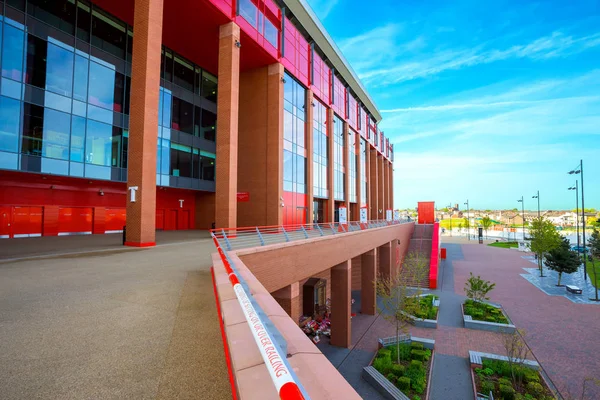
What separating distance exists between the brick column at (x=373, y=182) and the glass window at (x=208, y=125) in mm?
33042

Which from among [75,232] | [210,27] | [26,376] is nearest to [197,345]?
[26,376]

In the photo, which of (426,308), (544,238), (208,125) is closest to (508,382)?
(426,308)

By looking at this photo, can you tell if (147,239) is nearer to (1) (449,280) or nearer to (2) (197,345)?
(2) (197,345)

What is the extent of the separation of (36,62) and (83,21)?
4605mm

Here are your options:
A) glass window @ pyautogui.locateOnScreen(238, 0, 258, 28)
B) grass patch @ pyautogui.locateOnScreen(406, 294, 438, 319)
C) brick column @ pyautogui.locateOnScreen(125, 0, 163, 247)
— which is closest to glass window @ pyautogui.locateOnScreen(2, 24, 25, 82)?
brick column @ pyautogui.locateOnScreen(125, 0, 163, 247)

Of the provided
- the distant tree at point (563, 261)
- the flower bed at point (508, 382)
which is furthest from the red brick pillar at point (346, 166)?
A: the flower bed at point (508, 382)

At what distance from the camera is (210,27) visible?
880 inches

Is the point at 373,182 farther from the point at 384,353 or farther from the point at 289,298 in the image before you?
the point at 289,298

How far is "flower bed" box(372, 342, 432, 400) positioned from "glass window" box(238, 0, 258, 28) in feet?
80.6

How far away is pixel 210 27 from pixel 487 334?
27776 millimetres

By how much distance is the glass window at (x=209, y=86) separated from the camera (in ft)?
98.4

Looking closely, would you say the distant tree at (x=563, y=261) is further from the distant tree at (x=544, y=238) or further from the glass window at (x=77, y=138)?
the glass window at (x=77, y=138)

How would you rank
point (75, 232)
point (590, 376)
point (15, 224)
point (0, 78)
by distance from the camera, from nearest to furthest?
point (590, 376) < point (0, 78) < point (15, 224) < point (75, 232)

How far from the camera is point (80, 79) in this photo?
66.7 feet
